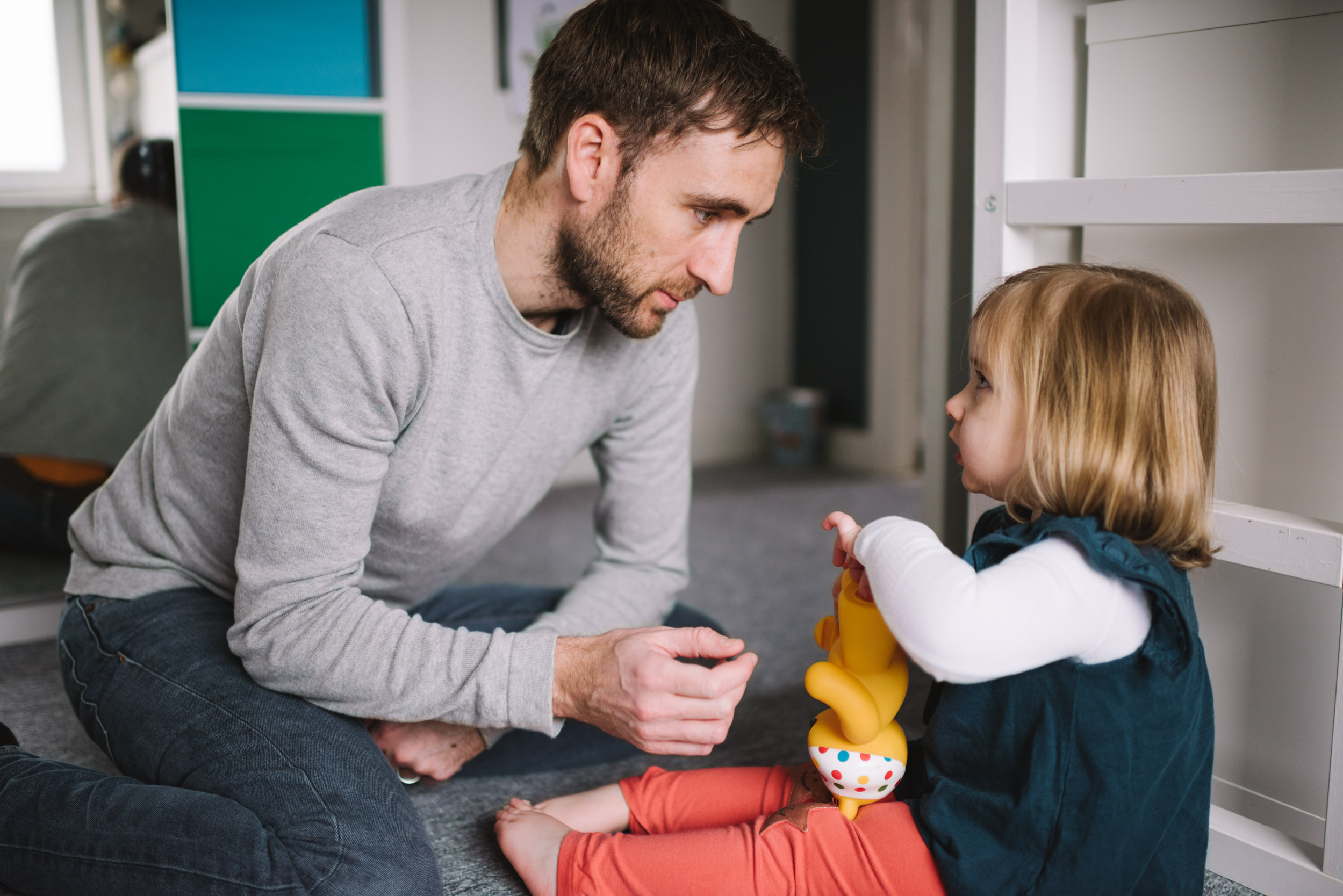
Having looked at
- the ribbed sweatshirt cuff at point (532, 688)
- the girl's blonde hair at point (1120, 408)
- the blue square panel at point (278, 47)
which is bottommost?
the ribbed sweatshirt cuff at point (532, 688)

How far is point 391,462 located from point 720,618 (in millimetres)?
1025

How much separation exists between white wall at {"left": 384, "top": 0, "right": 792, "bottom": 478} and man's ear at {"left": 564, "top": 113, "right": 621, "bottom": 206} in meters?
1.20

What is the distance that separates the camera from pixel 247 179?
2.04 m

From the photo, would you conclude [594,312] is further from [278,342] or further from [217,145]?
[217,145]

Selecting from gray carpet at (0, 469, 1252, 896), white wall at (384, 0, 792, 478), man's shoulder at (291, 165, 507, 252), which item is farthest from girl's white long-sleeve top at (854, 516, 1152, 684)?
white wall at (384, 0, 792, 478)

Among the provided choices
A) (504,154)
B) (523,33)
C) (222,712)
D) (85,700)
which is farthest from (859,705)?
(523,33)

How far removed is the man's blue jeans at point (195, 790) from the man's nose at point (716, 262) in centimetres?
58

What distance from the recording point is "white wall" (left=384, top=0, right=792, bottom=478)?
2.54m

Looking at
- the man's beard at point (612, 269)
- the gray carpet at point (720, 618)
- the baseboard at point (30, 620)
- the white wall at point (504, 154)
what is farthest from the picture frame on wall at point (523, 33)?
the man's beard at point (612, 269)

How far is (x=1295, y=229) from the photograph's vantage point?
110 cm

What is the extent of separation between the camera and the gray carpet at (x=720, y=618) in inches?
51.2

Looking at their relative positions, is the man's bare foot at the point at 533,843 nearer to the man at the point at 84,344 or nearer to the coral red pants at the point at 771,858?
the coral red pants at the point at 771,858

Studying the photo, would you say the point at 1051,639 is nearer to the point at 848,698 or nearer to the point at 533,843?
the point at 848,698

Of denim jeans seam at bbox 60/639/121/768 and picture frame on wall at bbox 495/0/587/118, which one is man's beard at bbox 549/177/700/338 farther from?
picture frame on wall at bbox 495/0/587/118
